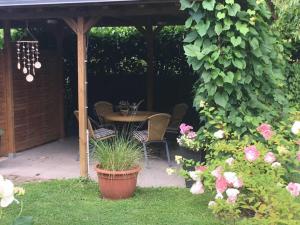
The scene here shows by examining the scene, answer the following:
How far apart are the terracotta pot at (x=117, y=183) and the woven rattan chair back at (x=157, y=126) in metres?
1.52

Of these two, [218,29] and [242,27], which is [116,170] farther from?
[242,27]

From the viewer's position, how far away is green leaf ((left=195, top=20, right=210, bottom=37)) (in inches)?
197

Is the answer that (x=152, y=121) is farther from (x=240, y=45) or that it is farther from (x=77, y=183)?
(x=240, y=45)

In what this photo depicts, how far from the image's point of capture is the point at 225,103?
16.7 ft

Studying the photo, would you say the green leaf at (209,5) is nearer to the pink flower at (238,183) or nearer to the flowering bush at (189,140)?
the flowering bush at (189,140)

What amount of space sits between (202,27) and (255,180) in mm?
1895

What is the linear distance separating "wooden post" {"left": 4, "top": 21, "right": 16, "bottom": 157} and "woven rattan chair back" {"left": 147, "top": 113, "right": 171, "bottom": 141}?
246 cm

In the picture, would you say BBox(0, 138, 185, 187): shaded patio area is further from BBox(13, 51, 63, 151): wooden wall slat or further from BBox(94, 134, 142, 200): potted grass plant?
BBox(94, 134, 142, 200): potted grass plant

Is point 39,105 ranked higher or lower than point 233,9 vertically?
lower

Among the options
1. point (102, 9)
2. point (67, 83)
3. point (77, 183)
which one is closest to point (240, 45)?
point (102, 9)

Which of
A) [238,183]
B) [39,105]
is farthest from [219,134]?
[39,105]

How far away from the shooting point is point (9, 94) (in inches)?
302

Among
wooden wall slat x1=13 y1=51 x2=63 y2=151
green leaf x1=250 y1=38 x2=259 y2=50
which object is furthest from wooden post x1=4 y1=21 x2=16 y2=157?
green leaf x1=250 y1=38 x2=259 y2=50

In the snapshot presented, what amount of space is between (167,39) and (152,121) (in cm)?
443
